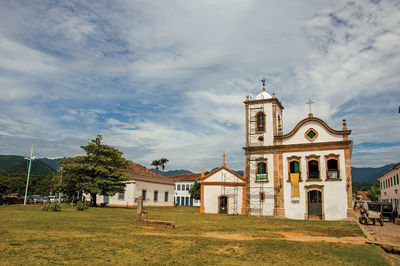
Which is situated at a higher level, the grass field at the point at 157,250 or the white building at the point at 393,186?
the white building at the point at 393,186

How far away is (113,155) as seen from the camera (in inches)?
1308

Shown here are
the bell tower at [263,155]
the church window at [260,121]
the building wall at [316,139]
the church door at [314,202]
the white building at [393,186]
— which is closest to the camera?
the church door at [314,202]

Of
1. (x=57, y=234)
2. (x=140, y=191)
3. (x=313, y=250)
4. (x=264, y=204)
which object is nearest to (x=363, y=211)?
(x=264, y=204)

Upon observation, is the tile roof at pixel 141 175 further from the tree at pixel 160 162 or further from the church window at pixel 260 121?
the tree at pixel 160 162

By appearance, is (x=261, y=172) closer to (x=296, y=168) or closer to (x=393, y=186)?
(x=296, y=168)

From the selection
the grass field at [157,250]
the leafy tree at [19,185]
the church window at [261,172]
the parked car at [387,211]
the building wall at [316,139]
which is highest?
the building wall at [316,139]

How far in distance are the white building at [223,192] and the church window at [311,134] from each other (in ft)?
26.6

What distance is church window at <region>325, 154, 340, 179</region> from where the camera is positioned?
27.0 metres

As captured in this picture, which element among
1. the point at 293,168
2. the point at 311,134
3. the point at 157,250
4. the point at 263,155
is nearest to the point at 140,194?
the point at 263,155

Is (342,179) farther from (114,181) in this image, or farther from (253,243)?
(114,181)

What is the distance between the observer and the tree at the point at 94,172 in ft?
100

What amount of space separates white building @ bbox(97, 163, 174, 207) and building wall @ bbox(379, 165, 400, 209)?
107 feet

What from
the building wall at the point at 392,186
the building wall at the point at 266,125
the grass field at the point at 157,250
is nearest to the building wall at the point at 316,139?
the building wall at the point at 266,125

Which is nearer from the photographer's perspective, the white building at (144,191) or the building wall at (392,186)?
the building wall at (392,186)
